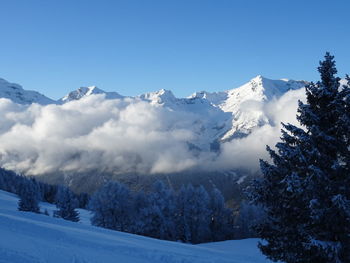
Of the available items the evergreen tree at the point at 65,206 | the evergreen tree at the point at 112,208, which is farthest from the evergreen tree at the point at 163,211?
the evergreen tree at the point at 65,206

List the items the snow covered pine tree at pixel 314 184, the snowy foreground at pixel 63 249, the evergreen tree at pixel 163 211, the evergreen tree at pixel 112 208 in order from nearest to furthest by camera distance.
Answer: the snow covered pine tree at pixel 314 184 < the snowy foreground at pixel 63 249 < the evergreen tree at pixel 163 211 < the evergreen tree at pixel 112 208

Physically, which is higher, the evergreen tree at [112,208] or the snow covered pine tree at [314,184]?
the snow covered pine tree at [314,184]

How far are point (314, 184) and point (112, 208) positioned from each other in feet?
186

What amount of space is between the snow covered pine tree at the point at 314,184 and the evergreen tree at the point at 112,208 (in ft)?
176

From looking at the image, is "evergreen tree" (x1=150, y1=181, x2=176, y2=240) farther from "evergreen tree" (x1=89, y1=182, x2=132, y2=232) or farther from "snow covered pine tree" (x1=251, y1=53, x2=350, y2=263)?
"snow covered pine tree" (x1=251, y1=53, x2=350, y2=263)

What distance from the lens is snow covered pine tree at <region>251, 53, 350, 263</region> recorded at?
14.2m

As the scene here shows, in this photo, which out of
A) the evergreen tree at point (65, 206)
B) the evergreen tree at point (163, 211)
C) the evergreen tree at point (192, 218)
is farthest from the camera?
the evergreen tree at point (65, 206)

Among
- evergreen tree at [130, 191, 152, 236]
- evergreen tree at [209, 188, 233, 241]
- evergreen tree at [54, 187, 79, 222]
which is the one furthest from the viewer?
evergreen tree at [209, 188, 233, 241]

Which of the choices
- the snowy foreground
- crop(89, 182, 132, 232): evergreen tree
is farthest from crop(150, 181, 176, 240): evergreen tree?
the snowy foreground

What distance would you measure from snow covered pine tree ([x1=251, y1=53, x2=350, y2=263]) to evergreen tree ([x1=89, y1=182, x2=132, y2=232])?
53495 mm

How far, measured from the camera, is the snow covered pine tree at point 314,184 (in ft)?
46.8

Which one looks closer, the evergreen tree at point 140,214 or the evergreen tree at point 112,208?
the evergreen tree at point 140,214

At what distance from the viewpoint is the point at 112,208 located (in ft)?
219

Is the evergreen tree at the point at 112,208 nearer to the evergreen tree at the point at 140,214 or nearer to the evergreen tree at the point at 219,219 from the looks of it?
the evergreen tree at the point at 140,214
